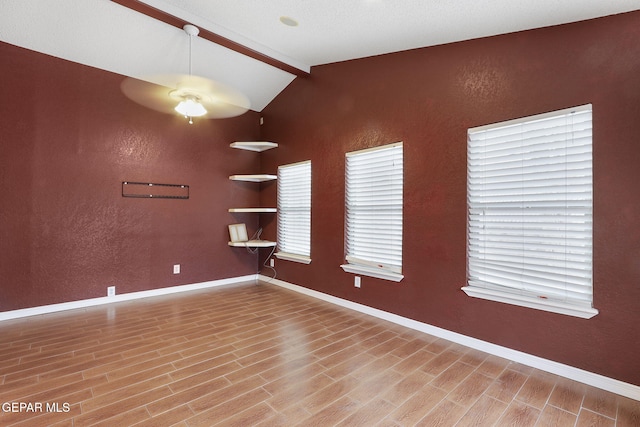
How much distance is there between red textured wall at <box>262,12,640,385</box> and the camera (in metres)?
2.07

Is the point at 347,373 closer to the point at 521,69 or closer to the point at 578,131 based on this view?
the point at 578,131

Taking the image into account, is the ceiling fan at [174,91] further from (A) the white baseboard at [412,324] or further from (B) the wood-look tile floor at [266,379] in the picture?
(B) the wood-look tile floor at [266,379]

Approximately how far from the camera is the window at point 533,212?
87.8 inches

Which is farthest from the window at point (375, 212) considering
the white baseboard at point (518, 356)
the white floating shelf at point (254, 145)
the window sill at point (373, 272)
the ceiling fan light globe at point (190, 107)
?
the ceiling fan light globe at point (190, 107)

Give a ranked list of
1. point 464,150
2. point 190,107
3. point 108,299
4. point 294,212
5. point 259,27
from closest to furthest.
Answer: point 464,150 < point 259,27 < point 190,107 < point 108,299 < point 294,212

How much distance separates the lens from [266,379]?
2.22 metres

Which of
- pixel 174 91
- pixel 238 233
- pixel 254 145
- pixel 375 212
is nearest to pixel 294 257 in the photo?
pixel 238 233

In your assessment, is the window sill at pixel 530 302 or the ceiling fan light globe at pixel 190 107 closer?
the window sill at pixel 530 302

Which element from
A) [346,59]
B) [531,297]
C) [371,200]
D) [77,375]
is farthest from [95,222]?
[531,297]

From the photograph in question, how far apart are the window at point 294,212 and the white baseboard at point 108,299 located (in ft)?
3.42

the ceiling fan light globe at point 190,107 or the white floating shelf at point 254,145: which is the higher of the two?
the ceiling fan light globe at point 190,107

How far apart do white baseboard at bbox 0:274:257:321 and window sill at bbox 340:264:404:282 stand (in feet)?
7.09

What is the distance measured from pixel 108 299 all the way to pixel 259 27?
3.66m

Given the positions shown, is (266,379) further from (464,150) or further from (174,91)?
(174,91)
